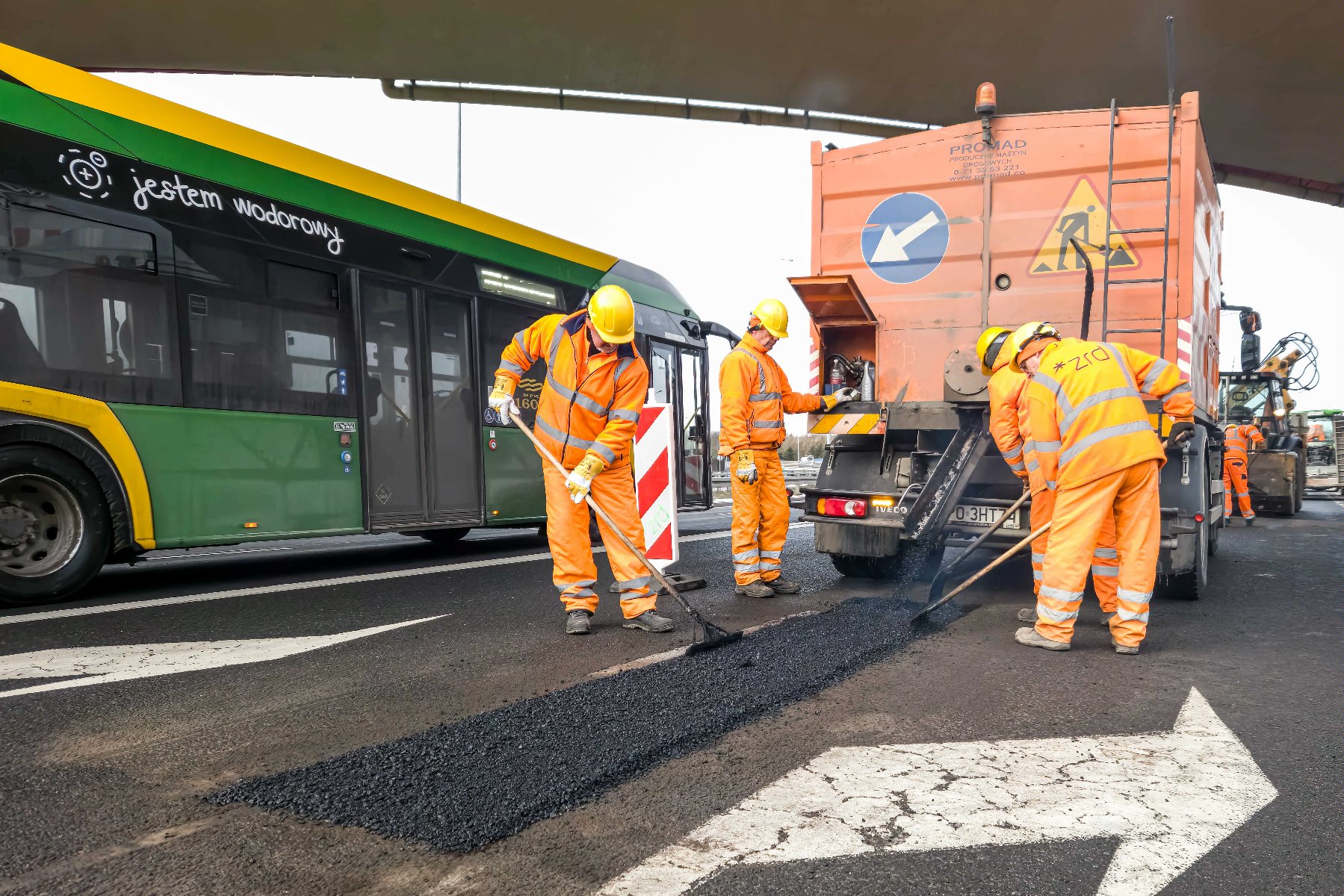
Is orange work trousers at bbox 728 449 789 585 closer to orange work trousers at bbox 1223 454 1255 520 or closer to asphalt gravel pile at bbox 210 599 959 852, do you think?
A: asphalt gravel pile at bbox 210 599 959 852

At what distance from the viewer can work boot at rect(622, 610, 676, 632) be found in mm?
4469

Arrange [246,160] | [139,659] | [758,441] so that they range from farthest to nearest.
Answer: [246,160] < [758,441] < [139,659]

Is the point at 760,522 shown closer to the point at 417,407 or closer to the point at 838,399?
the point at 838,399

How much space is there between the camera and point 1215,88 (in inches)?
537

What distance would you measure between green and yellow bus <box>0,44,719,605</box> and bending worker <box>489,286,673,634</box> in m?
2.71

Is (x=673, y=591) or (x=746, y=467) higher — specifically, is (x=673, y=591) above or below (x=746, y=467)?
below

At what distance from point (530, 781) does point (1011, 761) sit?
145 cm

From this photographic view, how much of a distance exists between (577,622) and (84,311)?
3.88m

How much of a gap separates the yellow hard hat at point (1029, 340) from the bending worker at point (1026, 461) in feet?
0.23

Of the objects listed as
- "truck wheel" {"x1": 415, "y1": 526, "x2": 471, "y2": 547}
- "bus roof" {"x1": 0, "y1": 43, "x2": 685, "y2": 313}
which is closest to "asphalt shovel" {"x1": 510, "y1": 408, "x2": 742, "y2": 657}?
"bus roof" {"x1": 0, "y1": 43, "x2": 685, "y2": 313}

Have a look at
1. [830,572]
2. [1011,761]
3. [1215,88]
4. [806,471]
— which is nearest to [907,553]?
[830,572]

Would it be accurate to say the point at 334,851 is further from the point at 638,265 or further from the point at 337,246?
the point at 638,265

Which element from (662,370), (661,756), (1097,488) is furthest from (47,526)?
(662,370)

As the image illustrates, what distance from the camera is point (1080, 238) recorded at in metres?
5.64
